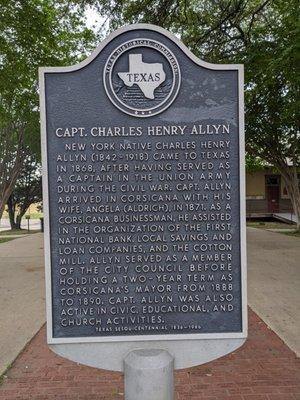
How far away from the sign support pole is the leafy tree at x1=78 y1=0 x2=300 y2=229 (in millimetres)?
7809

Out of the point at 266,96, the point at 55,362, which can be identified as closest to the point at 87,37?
the point at 266,96

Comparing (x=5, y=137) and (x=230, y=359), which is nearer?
(x=230, y=359)

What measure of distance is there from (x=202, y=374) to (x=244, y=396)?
63 cm

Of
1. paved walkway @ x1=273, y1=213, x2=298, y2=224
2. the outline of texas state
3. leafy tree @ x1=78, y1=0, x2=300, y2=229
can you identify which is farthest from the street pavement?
paved walkway @ x1=273, y1=213, x2=298, y2=224

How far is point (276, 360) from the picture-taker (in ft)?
16.5

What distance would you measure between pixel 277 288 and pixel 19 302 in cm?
458

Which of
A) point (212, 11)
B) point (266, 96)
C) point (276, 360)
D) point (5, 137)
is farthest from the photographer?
point (5, 137)

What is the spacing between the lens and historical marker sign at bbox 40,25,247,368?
3.40 m

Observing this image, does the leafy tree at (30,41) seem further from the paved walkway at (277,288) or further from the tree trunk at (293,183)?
the tree trunk at (293,183)

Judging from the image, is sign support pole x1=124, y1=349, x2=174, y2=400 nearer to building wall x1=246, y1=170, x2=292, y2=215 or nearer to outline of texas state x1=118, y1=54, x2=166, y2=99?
outline of texas state x1=118, y1=54, x2=166, y2=99

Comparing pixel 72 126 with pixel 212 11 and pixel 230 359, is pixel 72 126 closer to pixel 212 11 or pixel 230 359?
pixel 230 359

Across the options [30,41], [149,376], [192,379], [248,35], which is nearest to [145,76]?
[149,376]

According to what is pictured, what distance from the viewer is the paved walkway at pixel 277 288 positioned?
632cm

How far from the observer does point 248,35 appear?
14492 mm
